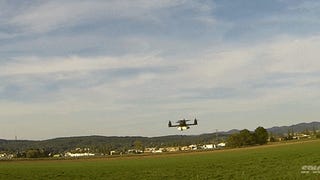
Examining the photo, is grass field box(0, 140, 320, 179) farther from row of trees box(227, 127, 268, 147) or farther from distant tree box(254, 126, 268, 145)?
distant tree box(254, 126, 268, 145)

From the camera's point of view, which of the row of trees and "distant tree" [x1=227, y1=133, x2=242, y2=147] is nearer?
the row of trees

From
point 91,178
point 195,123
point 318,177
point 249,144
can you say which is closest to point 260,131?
point 249,144

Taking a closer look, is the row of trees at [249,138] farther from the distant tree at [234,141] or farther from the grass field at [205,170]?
the grass field at [205,170]

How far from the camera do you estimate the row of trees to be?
15988 centimetres

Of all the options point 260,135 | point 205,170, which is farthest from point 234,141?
point 205,170

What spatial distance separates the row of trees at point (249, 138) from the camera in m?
160

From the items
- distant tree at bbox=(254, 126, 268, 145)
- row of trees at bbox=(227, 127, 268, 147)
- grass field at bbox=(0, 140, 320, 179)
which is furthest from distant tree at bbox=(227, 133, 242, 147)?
grass field at bbox=(0, 140, 320, 179)

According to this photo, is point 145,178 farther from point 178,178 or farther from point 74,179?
point 74,179

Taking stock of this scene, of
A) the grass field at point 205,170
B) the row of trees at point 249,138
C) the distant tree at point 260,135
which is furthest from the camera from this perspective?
the distant tree at point 260,135

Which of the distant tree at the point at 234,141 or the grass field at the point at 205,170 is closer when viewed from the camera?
the grass field at the point at 205,170

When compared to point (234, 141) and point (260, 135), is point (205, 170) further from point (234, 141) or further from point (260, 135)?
point (260, 135)

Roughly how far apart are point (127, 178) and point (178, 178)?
691 centimetres

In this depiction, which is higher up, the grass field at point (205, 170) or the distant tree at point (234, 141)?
the distant tree at point (234, 141)

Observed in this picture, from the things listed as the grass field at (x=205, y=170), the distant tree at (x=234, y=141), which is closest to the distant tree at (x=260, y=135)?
the distant tree at (x=234, y=141)
